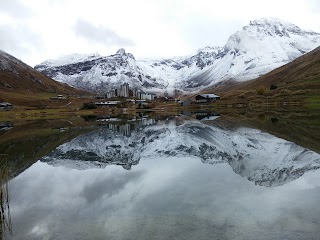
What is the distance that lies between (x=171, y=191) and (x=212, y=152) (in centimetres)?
2342

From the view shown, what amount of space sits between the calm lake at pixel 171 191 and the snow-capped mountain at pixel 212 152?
157mm

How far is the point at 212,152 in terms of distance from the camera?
5447cm

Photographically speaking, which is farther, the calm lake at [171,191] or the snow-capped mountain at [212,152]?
the snow-capped mountain at [212,152]

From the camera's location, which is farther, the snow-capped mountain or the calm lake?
the snow-capped mountain

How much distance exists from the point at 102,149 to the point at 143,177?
27.0 meters

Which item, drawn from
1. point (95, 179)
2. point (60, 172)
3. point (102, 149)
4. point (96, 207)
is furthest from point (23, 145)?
point (96, 207)

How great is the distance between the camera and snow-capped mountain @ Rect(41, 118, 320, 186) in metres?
40.1

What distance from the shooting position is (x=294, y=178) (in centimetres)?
3562

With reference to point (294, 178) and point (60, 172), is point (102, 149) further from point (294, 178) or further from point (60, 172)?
point (294, 178)

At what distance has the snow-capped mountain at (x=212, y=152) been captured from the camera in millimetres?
40062

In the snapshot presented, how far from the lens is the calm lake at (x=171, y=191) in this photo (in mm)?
22609

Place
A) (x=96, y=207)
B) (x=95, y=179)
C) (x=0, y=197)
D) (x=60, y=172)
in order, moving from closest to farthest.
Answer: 1. (x=0, y=197)
2. (x=96, y=207)
3. (x=95, y=179)
4. (x=60, y=172)

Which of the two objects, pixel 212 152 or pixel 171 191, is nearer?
pixel 171 191

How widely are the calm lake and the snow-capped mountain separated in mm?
157
